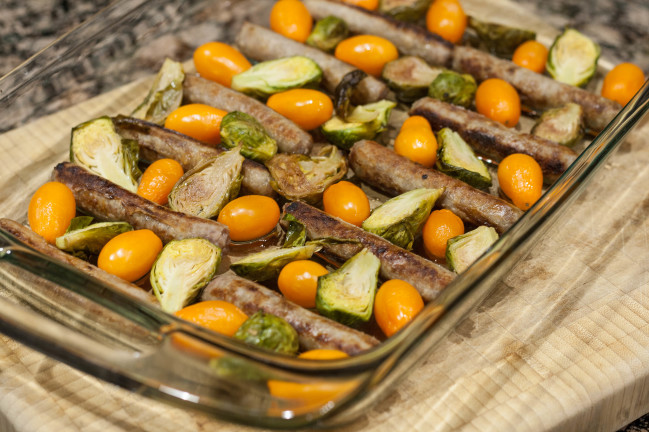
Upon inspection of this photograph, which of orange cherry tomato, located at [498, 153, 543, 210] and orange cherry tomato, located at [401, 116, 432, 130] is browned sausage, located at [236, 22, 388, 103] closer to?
orange cherry tomato, located at [401, 116, 432, 130]

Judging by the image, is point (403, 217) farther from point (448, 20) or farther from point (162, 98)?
point (448, 20)

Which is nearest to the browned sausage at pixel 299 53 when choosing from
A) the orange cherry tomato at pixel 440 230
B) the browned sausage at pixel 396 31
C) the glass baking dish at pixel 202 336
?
the browned sausage at pixel 396 31

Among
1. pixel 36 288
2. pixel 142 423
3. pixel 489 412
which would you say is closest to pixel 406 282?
pixel 489 412

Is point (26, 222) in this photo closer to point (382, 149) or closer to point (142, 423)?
point (142, 423)

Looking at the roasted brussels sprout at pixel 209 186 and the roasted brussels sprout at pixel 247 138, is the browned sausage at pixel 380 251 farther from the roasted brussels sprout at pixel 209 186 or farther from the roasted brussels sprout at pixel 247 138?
the roasted brussels sprout at pixel 247 138

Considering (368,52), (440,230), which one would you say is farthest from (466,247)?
(368,52)
